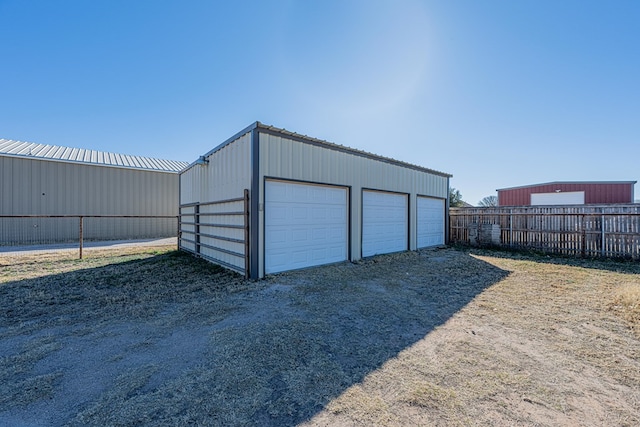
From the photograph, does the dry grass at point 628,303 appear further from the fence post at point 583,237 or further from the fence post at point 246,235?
the fence post at point 246,235

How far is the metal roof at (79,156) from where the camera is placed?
1123 cm

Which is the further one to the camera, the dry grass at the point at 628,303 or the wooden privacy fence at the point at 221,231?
the wooden privacy fence at the point at 221,231

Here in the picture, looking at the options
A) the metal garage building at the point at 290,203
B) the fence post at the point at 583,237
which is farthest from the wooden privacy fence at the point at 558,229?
the metal garage building at the point at 290,203

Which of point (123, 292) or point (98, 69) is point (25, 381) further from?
point (98, 69)

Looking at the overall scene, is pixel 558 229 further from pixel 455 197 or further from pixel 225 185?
pixel 455 197

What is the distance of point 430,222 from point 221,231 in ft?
26.7

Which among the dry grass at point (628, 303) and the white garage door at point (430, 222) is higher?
the white garage door at point (430, 222)

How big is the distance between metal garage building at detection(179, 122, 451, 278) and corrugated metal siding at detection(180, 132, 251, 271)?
0.9 inches

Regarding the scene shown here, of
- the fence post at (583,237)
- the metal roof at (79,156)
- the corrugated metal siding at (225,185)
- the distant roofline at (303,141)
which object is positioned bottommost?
the fence post at (583,237)

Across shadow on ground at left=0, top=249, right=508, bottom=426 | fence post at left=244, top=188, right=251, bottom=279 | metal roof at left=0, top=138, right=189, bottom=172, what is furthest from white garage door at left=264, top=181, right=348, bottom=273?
metal roof at left=0, top=138, right=189, bottom=172

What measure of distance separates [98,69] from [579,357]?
12008 millimetres

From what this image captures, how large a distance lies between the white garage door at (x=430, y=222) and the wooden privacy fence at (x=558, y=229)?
0.96m

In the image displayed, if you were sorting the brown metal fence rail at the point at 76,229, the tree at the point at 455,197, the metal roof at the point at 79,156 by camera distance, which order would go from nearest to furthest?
the brown metal fence rail at the point at 76,229
the metal roof at the point at 79,156
the tree at the point at 455,197

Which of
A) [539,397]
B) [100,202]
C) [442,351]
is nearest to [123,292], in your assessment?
[442,351]
